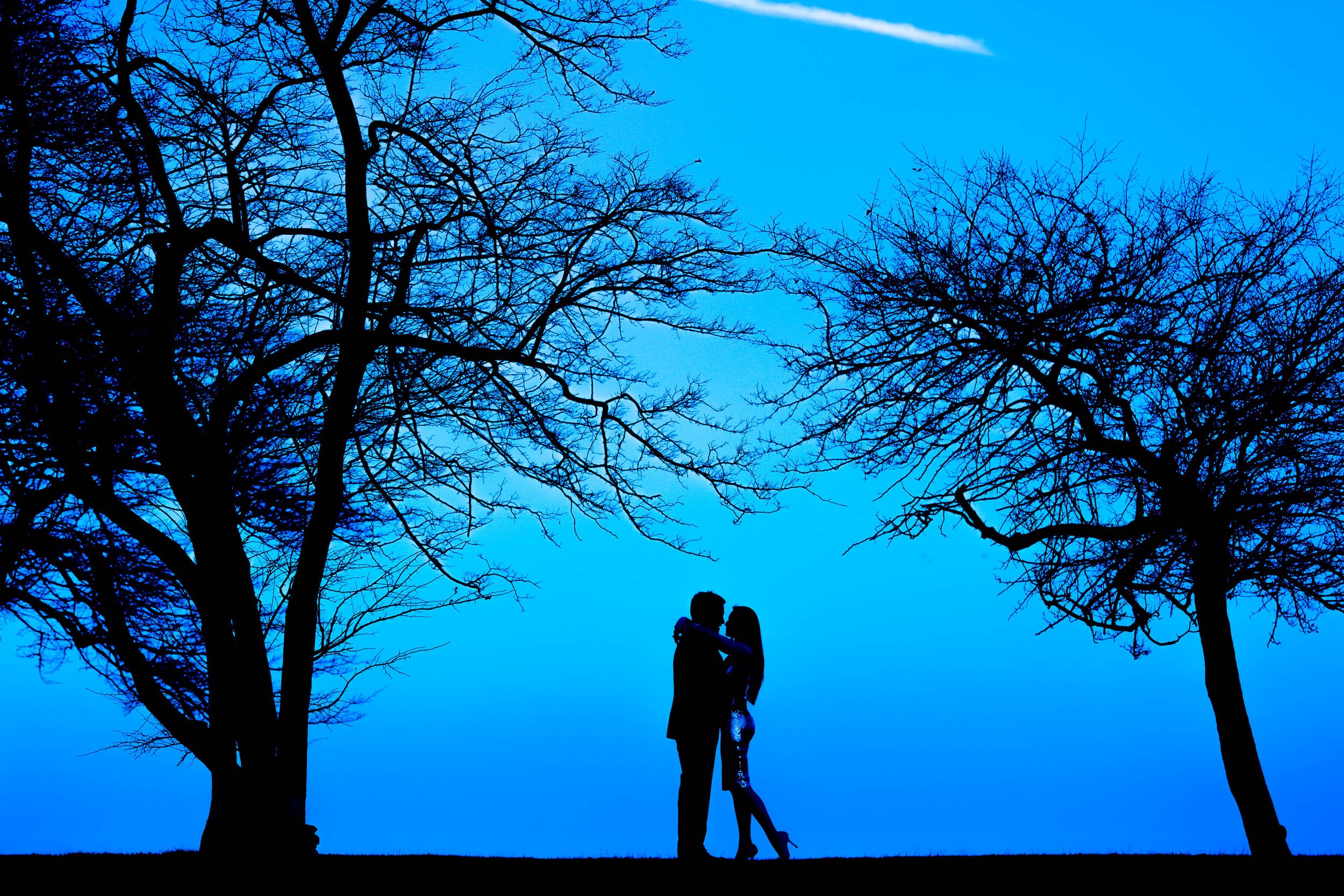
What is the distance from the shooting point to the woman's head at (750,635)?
7.66m

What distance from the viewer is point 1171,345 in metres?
9.21

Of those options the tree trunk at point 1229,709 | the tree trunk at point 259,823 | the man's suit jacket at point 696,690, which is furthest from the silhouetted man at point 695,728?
the tree trunk at point 1229,709

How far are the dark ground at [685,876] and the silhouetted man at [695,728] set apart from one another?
0.89ft

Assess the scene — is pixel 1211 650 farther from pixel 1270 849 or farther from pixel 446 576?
pixel 446 576

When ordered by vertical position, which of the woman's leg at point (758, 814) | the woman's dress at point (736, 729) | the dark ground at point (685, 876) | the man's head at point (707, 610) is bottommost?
the dark ground at point (685, 876)

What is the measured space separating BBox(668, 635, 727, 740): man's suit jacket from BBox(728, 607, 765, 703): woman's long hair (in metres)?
0.33

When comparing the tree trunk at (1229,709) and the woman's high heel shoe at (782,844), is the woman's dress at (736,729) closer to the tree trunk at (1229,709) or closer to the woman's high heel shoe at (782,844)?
the woman's high heel shoe at (782,844)

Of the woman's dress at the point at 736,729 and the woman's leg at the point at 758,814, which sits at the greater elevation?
the woman's dress at the point at 736,729

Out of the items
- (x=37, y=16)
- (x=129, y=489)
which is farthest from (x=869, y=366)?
(x=37, y=16)

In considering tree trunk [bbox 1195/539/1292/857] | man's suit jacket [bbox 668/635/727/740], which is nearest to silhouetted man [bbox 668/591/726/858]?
man's suit jacket [bbox 668/635/727/740]

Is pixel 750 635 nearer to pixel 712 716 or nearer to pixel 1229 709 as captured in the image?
pixel 712 716

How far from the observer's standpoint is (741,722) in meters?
7.57

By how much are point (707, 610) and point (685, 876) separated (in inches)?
69.3

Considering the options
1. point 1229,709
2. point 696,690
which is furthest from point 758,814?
point 1229,709
